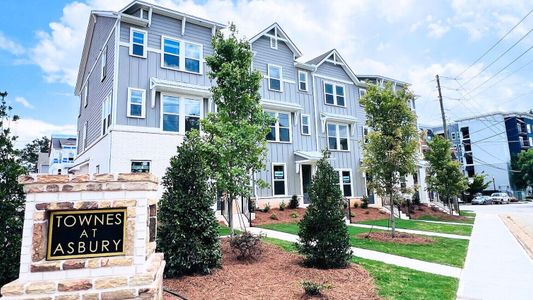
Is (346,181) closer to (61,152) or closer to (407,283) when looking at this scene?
(407,283)

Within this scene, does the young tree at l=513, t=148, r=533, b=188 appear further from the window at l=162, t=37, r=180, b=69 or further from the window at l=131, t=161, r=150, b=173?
the window at l=131, t=161, r=150, b=173

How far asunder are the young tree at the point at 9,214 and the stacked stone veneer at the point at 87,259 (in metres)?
1.25

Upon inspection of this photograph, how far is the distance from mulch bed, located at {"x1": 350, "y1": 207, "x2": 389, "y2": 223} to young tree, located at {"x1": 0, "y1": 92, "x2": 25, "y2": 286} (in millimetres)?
15074

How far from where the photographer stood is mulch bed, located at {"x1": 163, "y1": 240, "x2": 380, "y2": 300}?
16.1 feet

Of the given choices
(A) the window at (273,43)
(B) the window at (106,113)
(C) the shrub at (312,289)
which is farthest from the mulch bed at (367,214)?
(B) the window at (106,113)

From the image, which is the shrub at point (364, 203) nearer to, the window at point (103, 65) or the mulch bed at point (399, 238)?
the mulch bed at point (399, 238)

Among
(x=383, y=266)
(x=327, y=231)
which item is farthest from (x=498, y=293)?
(x=327, y=231)

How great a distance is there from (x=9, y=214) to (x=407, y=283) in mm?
6583

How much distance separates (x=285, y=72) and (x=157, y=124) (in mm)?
9455

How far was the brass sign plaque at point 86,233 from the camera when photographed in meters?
3.44

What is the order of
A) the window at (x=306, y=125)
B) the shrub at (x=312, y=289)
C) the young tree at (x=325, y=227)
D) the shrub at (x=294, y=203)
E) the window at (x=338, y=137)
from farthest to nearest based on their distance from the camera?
the window at (x=338, y=137) < the window at (x=306, y=125) < the shrub at (x=294, y=203) < the young tree at (x=325, y=227) < the shrub at (x=312, y=289)

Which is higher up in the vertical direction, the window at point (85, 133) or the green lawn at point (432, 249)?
the window at point (85, 133)

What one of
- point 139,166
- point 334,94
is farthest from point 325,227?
point 334,94

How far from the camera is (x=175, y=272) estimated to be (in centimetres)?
564
